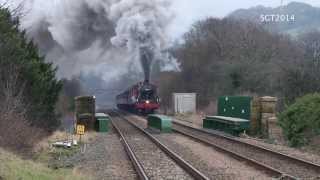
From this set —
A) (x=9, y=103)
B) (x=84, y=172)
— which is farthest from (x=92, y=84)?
(x=84, y=172)

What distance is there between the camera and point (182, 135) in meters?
33.1

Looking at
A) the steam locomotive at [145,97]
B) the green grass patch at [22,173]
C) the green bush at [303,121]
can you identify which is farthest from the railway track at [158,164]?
the steam locomotive at [145,97]

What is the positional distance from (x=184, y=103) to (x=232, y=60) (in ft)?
22.7

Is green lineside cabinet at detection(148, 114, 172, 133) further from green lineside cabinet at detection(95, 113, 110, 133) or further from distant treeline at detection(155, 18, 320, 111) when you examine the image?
distant treeline at detection(155, 18, 320, 111)

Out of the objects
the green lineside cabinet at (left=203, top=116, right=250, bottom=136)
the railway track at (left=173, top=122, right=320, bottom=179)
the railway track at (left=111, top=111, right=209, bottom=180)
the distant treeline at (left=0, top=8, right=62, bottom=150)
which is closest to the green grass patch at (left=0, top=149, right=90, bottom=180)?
the railway track at (left=111, top=111, right=209, bottom=180)

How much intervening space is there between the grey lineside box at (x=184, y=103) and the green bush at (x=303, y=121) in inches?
1364

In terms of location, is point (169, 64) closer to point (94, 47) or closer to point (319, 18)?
point (94, 47)

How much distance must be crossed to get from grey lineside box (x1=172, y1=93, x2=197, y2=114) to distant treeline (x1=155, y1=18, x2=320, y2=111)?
120 inches

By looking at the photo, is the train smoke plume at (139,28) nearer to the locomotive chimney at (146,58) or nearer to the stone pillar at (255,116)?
the locomotive chimney at (146,58)

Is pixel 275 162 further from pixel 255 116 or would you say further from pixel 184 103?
pixel 184 103

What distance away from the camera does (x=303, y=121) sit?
79.8 feet

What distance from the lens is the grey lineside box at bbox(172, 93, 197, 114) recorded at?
60469 mm

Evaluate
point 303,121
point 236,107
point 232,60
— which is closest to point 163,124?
point 236,107

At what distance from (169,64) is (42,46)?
12.4 m
